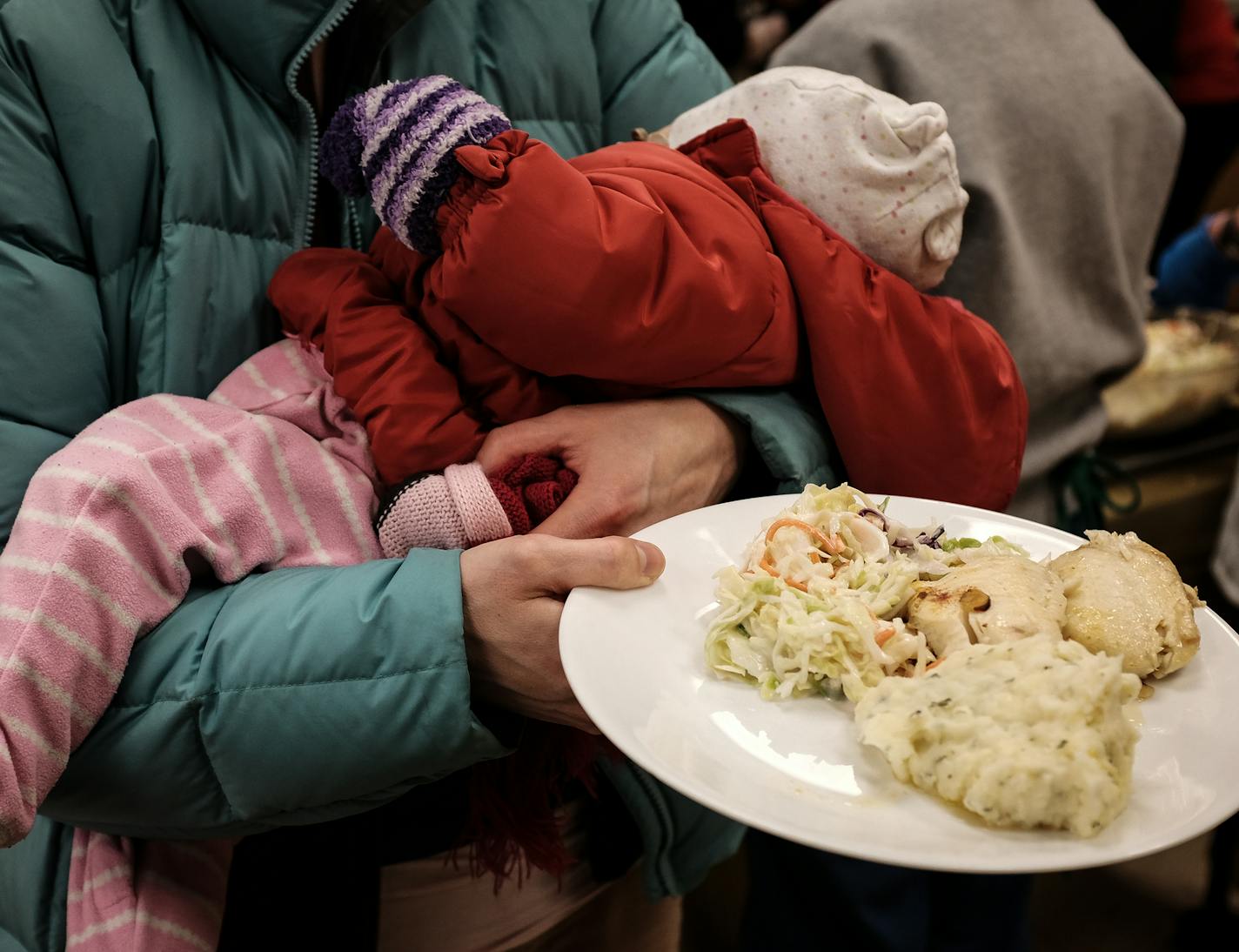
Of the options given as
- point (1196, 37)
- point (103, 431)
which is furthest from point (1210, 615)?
point (1196, 37)

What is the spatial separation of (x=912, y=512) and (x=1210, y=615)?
23cm

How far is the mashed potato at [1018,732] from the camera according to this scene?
52cm

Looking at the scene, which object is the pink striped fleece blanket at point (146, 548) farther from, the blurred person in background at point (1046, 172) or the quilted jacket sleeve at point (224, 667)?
the blurred person in background at point (1046, 172)

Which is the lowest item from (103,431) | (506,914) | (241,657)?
(506,914)

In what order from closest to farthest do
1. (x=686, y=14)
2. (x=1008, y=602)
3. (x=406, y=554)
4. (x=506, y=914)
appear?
1. (x=1008, y=602)
2. (x=406, y=554)
3. (x=506, y=914)
4. (x=686, y=14)

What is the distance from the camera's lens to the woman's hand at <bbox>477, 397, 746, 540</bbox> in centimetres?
81

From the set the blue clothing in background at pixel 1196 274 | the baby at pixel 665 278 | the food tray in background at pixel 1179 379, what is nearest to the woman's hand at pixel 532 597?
the baby at pixel 665 278

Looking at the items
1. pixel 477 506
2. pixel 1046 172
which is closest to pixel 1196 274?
pixel 1046 172

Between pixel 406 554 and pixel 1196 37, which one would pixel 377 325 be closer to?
pixel 406 554

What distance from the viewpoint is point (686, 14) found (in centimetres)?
200

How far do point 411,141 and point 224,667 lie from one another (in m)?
0.43

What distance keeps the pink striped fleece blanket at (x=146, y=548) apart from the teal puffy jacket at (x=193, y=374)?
0.04 meters

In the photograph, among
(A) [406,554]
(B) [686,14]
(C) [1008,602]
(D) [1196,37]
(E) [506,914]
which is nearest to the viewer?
(C) [1008,602]

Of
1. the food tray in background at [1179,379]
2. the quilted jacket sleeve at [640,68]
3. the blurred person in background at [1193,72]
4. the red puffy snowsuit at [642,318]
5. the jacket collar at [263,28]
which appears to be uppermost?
the jacket collar at [263,28]
